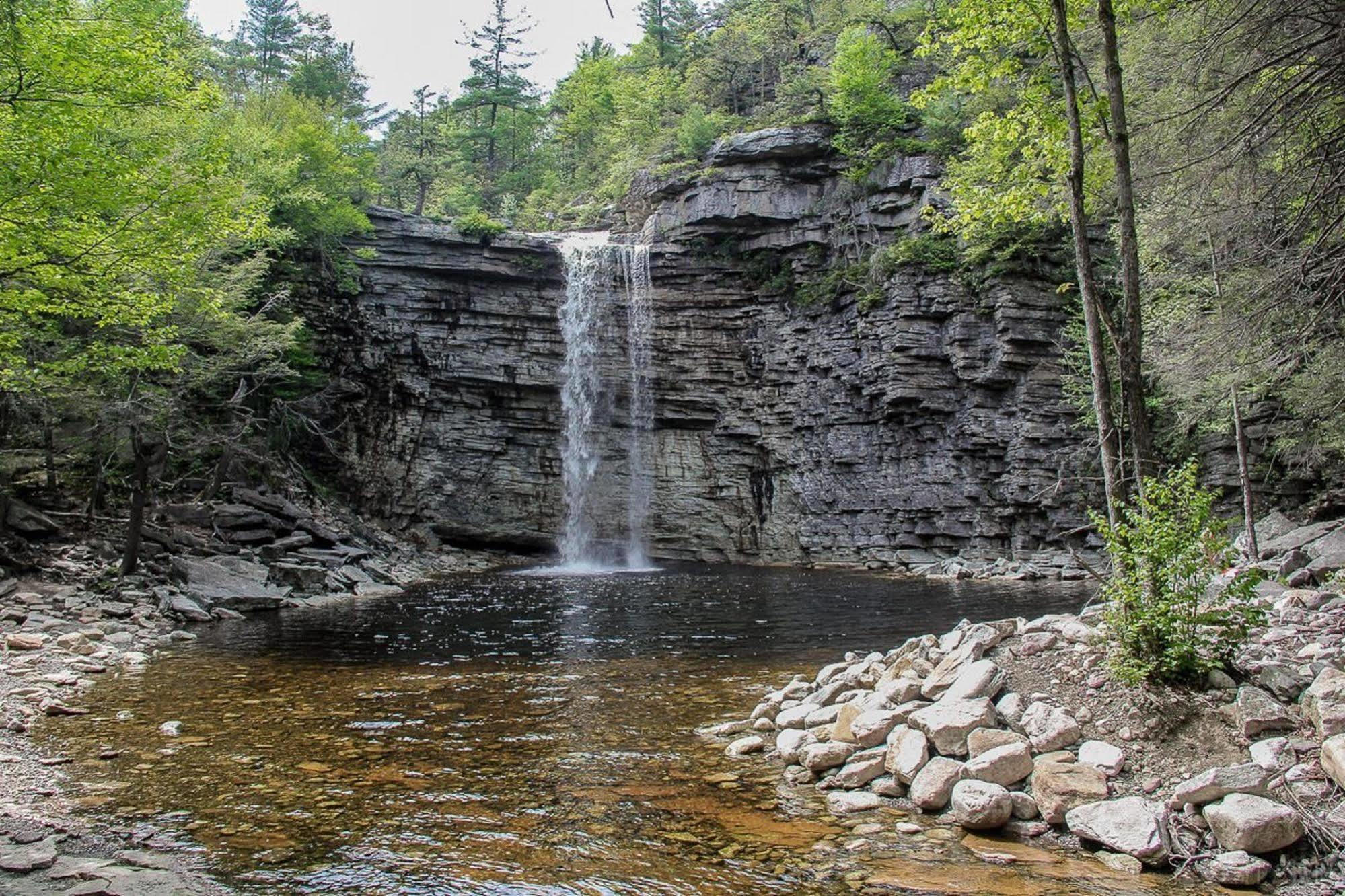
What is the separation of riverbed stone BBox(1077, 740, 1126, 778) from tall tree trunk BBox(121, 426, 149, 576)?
16.9m

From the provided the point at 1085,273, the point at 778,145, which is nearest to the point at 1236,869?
the point at 1085,273

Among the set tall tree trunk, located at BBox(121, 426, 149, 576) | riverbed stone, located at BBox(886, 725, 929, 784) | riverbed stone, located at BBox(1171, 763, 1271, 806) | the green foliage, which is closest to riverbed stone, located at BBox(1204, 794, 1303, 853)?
riverbed stone, located at BBox(1171, 763, 1271, 806)

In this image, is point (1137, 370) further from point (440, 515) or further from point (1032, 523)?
point (440, 515)

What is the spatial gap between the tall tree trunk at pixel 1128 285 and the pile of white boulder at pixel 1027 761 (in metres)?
1.76

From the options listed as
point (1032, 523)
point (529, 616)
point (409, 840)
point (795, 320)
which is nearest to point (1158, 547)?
point (409, 840)

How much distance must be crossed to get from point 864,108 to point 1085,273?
28029mm

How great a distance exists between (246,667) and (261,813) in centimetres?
581

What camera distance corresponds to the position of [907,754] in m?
5.78

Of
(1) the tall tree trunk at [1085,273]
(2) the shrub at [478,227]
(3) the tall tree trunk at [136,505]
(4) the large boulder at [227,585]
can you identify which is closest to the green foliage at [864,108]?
(2) the shrub at [478,227]

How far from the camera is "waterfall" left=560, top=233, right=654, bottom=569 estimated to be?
34031mm

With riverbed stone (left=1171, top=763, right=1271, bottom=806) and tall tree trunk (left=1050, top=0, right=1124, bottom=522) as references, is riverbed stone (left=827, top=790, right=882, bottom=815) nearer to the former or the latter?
riverbed stone (left=1171, top=763, right=1271, bottom=806)

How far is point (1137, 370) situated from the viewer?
7.04 m

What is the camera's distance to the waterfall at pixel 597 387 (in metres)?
34.0

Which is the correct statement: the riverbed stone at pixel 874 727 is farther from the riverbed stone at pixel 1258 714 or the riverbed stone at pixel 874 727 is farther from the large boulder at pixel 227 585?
the large boulder at pixel 227 585
